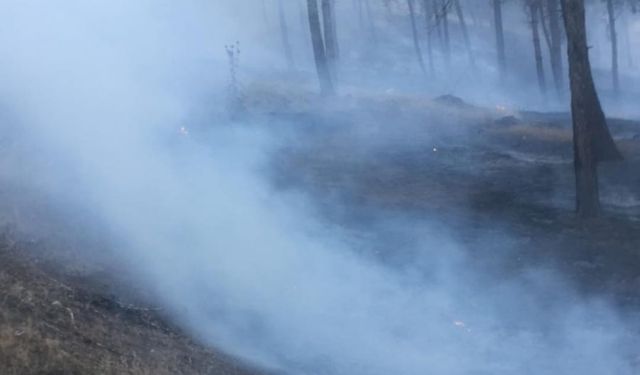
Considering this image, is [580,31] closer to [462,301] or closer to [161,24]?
[462,301]

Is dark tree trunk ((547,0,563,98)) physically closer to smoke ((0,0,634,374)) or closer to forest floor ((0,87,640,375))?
forest floor ((0,87,640,375))

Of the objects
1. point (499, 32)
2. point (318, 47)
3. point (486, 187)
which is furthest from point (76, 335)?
point (499, 32)

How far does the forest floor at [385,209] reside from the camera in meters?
6.11

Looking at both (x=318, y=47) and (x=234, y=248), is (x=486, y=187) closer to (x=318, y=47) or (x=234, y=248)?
(x=234, y=248)

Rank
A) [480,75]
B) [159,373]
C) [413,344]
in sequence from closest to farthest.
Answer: [159,373] < [413,344] < [480,75]

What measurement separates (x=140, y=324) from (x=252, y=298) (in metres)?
1.57

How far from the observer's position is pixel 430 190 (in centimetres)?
1306

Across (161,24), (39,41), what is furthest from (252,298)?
(161,24)

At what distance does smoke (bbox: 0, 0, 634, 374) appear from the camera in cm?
766

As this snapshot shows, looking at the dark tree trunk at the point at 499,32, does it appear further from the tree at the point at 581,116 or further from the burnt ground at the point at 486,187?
the tree at the point at 581,116

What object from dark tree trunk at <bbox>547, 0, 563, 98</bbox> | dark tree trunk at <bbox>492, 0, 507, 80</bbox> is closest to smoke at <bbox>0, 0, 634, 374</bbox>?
dark tree trunk at <bbox>547, 0, 563, 98</bbox>

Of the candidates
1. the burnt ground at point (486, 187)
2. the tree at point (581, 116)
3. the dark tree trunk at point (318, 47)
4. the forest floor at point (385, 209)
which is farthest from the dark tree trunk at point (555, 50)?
the tree at point (581, 116)

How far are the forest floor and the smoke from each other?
19.0 inches

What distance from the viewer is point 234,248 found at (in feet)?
30.8
